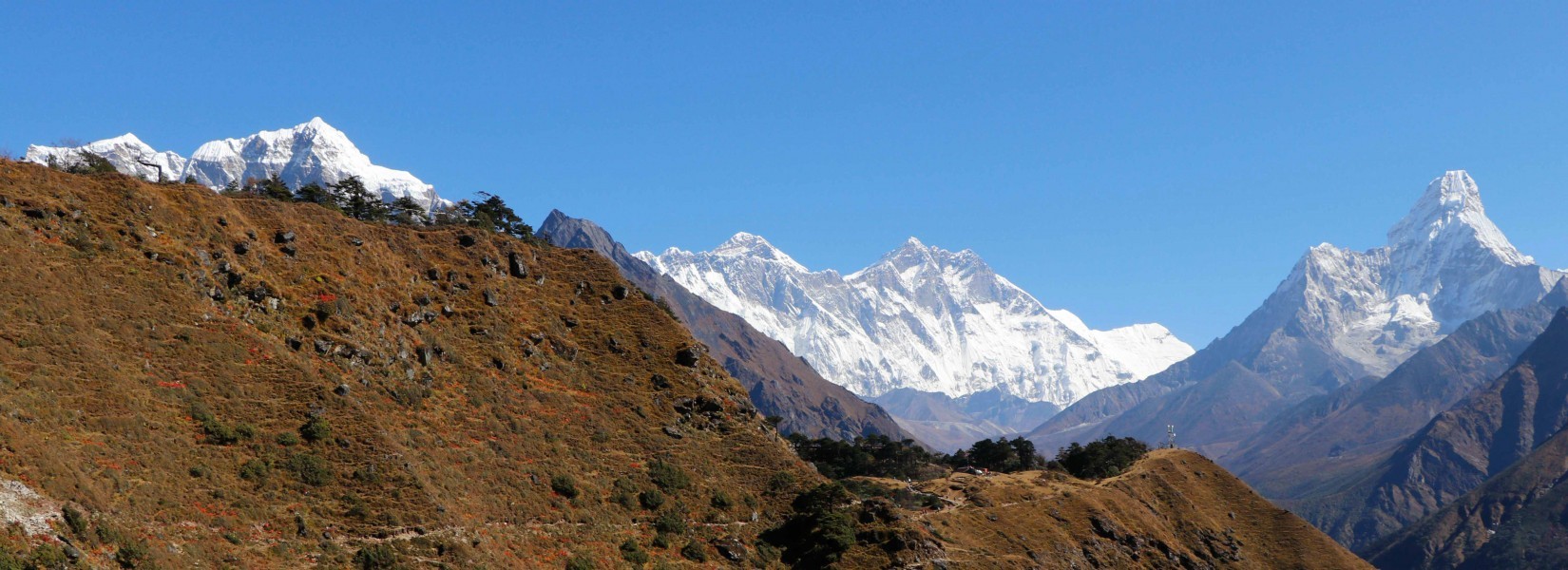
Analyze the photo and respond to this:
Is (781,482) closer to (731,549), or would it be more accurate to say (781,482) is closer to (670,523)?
(731,549)

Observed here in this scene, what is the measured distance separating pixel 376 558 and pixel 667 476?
4114cm

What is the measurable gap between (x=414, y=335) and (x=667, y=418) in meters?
31.1

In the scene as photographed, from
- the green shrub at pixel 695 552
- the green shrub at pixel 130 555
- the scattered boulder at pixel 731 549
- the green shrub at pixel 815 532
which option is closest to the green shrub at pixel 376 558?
the green shrub at pixel 130 555

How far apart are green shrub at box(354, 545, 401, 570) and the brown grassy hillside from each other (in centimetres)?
23

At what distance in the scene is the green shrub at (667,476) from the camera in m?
116

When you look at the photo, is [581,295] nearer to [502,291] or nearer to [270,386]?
[502,291]

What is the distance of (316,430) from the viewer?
8931cm

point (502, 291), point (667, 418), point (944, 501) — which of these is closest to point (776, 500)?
point (667, 418)

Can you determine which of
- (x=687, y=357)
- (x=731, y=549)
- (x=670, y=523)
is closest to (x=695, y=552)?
(x=670, y=523)

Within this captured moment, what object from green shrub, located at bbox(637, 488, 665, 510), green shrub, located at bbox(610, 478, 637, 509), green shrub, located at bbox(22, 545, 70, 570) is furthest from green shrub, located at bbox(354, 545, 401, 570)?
green shrub, located at bbox(637, 488, 665, 510)

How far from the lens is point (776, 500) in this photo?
123 meters

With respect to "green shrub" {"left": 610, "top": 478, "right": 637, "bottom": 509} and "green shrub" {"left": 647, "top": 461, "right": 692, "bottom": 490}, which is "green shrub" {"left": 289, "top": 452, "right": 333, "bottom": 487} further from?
"green shrub" {"left": 647, "top": 461, "right": 692, "bottom": 490}

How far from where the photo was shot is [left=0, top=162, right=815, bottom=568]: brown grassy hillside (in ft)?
244

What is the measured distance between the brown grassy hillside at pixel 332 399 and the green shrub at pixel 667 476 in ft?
1.03
